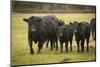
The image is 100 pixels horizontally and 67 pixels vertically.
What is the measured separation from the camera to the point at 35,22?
92.2 inches

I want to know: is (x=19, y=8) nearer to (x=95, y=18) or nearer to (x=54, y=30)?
(x=54, y=30)

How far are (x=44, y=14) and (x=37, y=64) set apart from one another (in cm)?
61

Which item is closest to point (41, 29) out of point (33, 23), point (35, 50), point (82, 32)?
point (33, 23)

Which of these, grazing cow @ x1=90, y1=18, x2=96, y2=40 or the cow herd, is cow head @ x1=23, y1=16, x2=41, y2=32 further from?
grazing cow @ x1=90, y1=18, x2=96, y2=40

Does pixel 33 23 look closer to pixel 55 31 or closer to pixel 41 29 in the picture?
pixel 41 29

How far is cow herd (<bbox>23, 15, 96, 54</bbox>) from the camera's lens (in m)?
2.33

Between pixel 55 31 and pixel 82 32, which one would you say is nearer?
pixel 55 31

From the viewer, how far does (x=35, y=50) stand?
234 centimetres

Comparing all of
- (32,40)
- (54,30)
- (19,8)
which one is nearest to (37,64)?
(32,40)

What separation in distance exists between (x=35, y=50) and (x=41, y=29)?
262 mm

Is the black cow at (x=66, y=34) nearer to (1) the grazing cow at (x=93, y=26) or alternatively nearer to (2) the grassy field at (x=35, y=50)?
(2) the grassy field at (x=35, y=50)

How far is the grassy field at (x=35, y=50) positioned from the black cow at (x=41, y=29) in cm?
5

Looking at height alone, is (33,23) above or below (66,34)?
above

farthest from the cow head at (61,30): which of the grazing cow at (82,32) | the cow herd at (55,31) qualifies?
the grazing cow at (82,32)
